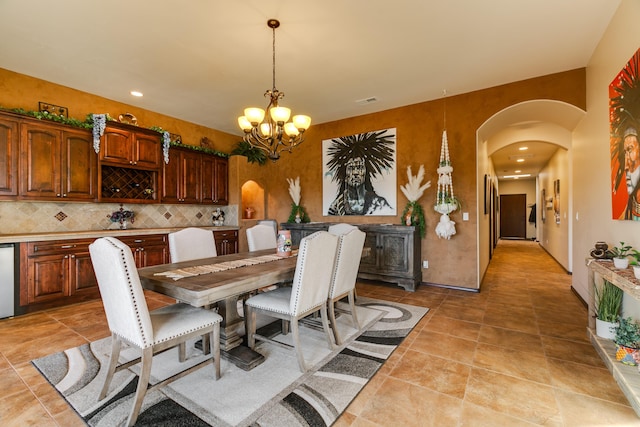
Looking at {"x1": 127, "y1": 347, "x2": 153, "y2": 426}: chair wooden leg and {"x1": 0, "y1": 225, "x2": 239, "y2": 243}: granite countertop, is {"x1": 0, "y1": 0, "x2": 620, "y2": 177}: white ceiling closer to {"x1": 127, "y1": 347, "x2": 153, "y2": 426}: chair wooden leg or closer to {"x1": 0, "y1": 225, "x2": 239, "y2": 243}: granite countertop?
{"x1": 0, "y1": 225, "x2": 239, "y2": 243}: granite countertop

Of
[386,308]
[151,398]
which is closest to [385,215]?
[386,308]

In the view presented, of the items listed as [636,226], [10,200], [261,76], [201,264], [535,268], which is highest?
[261,76]

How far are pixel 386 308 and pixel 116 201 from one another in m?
4.17

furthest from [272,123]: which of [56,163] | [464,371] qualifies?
[56,163]

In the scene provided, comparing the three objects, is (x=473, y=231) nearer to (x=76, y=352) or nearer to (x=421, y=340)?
(x=421, y=340)

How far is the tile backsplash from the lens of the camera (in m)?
3.61

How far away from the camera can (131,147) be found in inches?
172

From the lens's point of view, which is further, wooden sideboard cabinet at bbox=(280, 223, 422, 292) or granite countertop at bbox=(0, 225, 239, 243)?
wooden sideboard cabinet at bbox=(280, 223, 422, 292)

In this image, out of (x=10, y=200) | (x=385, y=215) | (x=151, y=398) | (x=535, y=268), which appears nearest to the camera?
(x=151, y=398)

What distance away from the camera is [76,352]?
2436 mm

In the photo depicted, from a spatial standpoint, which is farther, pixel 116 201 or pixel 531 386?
pixel 116 201

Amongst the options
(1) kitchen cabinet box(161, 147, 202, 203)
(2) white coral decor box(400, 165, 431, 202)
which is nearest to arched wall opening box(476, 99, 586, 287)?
(2) white coral decor box(400, 165, 431, 202)

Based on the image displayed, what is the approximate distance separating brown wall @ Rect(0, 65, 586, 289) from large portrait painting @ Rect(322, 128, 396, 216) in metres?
0.12

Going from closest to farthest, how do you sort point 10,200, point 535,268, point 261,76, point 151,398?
point 151,398 < point 10,200 < point 261,76 < point 535,268
